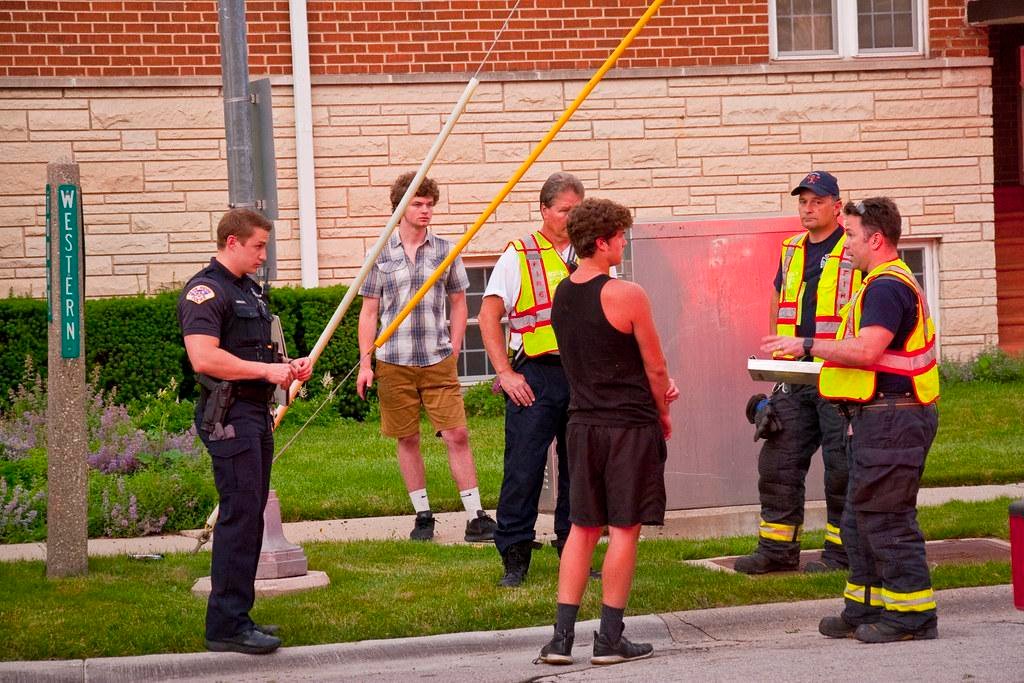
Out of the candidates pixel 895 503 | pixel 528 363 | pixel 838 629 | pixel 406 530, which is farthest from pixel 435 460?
pixel 895 503

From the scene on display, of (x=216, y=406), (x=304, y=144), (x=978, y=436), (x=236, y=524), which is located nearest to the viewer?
(x=216, y=406)

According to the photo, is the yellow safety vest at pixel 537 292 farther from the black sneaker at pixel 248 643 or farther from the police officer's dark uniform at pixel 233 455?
the black sneaker at pixel 248 643

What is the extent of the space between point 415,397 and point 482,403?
4960mm

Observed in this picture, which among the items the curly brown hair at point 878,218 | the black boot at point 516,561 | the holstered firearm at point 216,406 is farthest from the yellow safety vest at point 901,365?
the holstered firearm at point 216,406

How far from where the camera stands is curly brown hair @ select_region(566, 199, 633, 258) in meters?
6.24

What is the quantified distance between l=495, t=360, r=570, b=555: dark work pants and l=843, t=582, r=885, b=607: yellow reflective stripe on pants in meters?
1.62

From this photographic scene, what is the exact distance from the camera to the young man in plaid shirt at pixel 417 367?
8.81 metres

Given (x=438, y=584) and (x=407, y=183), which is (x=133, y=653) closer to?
(x=438, y=584)

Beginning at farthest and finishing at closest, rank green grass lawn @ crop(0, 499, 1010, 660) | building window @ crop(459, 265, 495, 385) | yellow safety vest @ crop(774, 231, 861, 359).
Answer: building window @ crop(459, 265, 495, 385) → yellow safety vest @ crop(774, 231, 861, 359) → green grass lawn @ crop(0, 499, 1010, 660)

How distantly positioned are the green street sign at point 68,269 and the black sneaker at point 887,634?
4.15m

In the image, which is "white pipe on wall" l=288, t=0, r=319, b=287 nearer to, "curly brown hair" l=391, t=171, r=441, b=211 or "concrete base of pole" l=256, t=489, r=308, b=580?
"curly brown hair" l=391, t=171, r=441, b=211

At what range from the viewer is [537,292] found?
24.8ft

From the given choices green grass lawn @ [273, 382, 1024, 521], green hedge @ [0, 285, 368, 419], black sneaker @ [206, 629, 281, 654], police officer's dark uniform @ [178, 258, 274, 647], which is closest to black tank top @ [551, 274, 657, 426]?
police officer's dark uniform @ [178, 258, 274, 647]

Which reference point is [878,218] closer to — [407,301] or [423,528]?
[407,301]
